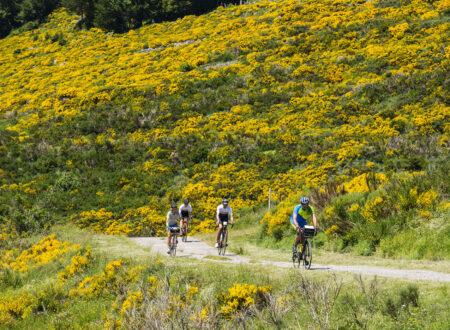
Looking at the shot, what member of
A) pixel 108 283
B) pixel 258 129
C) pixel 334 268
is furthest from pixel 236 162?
pixel 108 283

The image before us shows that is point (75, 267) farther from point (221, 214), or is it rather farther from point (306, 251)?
point (306, 251)

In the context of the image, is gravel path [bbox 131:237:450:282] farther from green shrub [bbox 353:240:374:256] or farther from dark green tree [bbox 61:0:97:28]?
dark green tree [bbox 61:0:97:28]

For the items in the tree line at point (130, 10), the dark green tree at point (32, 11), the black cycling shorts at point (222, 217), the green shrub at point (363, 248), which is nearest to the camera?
the green shrub at point (363, 248)

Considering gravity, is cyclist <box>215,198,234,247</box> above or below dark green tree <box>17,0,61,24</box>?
below

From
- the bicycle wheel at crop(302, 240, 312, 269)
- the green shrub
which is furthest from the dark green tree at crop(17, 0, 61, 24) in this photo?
the bicycle wheel at crop(302, 240, 312, 269)

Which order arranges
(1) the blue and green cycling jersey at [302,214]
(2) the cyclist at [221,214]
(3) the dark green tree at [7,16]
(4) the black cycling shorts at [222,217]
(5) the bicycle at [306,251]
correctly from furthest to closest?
1. (3) the dark green tree at [7,16]
2. (4) the black cycling shorts at [222,217]
3. (2) the cyclist at [221,214]
4. (1) the blue and green cycling jersey at [302,214]
5. (5) the bicycle at [306,251]

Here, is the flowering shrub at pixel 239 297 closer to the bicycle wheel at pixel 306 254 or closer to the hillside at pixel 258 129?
the bicycle wheel at pixel 306 254

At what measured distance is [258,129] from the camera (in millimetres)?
28312

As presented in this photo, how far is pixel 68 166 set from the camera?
28.1 metres

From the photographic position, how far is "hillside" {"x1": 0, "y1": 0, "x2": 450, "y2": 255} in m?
16.3

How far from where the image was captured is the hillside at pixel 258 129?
16.3m

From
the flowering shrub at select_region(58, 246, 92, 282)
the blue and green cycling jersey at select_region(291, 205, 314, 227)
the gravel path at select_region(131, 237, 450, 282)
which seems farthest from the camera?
the flowering shrub at select_region(58, 246, 92, 282)

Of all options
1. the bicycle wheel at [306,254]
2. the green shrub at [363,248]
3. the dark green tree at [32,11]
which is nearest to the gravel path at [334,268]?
the bicycle wheel at [306,254]

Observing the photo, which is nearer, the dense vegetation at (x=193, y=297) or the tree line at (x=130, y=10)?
the dense vegetation at (x=193, y=297)
